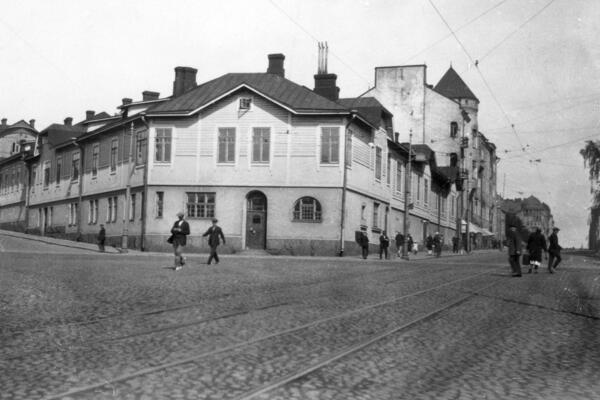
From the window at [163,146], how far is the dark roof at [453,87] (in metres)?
48.7

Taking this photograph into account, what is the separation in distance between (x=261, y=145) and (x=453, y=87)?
165 ft

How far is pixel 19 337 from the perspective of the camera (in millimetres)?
8148

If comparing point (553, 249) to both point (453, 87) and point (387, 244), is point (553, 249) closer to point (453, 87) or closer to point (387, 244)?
point (387, 244)

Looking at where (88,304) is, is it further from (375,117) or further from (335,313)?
(375,117)

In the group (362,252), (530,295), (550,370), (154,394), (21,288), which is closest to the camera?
(154,394)

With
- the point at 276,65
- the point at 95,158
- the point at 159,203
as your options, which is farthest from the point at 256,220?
the point at 95,158

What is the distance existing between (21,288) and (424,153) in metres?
46.2

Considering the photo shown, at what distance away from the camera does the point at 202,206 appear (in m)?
41.9

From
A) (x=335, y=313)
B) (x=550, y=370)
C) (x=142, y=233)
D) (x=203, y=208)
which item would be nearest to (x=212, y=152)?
(x=203, y=208)

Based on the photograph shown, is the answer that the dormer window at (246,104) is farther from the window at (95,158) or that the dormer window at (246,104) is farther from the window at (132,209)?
the window at (95,158)

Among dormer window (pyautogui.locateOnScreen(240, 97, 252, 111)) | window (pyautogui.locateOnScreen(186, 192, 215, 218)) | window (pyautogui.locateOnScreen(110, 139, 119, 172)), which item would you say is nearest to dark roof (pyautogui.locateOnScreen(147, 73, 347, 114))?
dormer window (pyautogui.locateOnScreen(240, 97, 252, 111))

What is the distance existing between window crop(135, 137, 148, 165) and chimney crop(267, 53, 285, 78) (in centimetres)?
911

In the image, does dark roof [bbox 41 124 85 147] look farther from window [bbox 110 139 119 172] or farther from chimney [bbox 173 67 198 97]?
chimney [bbox 173 67 198 97]

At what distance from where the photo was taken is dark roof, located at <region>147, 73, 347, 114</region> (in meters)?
41.3
